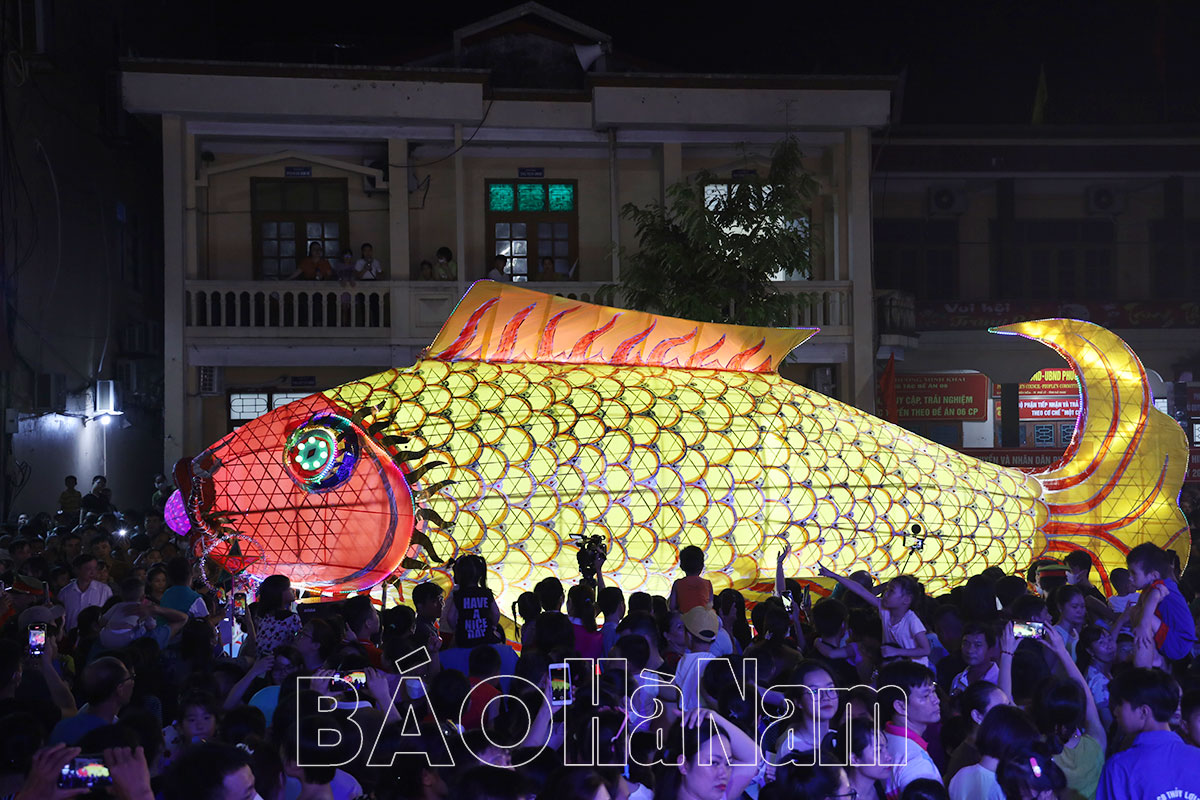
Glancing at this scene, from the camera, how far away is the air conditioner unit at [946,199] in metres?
18.1

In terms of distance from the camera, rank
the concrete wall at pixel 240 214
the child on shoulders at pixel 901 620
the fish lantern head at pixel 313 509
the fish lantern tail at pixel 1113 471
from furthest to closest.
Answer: the concrete wall at pixel 240 214
the fish lantern tail at pixel 1113 471
the fish lantern head at pixel 313 509
the child on shoulders at pixel 901 620

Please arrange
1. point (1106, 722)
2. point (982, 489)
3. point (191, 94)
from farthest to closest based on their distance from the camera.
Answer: point (191, 94), point (982, 489), point (1106, 722)

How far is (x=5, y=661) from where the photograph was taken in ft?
13.2

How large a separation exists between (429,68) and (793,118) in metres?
4.37

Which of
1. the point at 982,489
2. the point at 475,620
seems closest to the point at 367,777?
the point at 475,620

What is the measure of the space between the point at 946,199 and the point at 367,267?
8.96 m

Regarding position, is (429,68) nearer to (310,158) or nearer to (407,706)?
(310,158)

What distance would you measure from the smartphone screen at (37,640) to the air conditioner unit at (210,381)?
32.6 feet

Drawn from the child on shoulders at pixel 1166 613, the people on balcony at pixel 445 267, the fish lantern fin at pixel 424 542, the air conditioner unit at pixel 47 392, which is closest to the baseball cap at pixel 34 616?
the fish lantern fin at pixel 424 542

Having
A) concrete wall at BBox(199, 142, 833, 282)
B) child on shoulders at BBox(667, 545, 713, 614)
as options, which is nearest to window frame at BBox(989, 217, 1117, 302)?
concrete wall at BBox(199, 142, 833, 282)

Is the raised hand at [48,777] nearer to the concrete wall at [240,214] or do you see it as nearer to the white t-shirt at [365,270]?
the white t-shirt at [365,270]

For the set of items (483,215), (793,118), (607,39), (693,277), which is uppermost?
(607,39)

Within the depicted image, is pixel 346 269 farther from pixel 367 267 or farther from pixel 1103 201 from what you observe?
pixel 1103 201

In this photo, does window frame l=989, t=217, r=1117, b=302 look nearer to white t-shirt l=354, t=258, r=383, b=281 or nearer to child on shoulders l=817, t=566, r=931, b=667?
white t-shirt l=354, t=258, r=383, b=281
